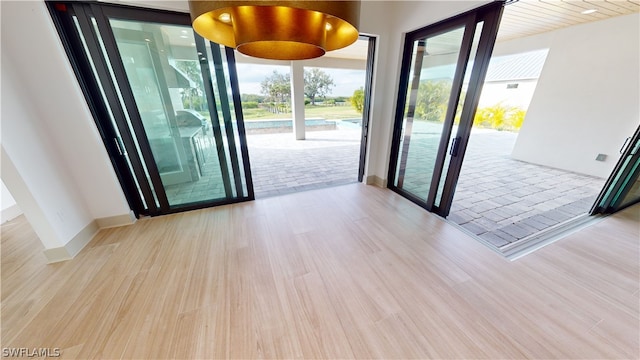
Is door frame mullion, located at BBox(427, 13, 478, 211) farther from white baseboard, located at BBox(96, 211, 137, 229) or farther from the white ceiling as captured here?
white baseboard, located at BBox(96, 211, 137, 229)

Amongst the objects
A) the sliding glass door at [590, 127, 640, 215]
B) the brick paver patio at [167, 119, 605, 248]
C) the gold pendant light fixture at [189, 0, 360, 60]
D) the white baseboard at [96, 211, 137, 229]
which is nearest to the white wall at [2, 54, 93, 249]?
the white baseboard at [96, 211, 137, 229]

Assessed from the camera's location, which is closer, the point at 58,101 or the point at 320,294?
the point at 320,294

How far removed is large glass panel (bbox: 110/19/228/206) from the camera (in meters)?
2.16

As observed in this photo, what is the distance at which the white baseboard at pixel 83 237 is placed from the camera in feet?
6.36

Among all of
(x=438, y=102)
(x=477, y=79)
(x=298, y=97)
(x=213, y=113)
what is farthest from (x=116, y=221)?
(x=298, y=97)

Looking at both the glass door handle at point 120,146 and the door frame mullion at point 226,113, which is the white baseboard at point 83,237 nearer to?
the glass door handle at point 120,146

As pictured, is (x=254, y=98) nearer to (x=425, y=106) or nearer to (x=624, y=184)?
(x=425, y=106)

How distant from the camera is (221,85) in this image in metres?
2.48

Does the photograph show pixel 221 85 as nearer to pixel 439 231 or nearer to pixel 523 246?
pixel 439 231

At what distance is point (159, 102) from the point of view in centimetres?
237

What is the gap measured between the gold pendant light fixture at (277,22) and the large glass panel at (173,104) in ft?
6.34

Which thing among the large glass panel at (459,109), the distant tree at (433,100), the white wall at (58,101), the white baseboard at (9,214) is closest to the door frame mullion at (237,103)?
the white wall at (58,101)

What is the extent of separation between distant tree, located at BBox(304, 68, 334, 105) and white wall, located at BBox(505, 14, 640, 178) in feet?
24.9

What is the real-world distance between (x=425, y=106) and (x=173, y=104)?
3.16 metres
